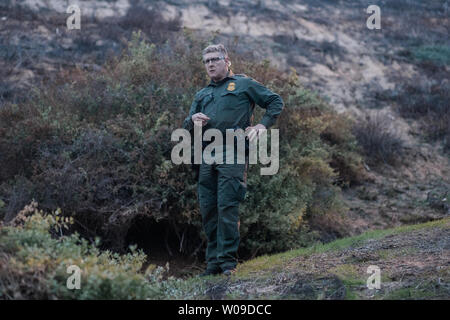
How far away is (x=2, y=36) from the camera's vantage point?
12.0 m

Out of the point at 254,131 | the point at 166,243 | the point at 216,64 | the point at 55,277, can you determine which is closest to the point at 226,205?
the point at 254,131

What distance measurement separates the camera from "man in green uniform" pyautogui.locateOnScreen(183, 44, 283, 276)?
486 cm

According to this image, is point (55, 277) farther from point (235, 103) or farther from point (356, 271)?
point (356, 271)

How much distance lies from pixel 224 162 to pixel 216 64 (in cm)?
110

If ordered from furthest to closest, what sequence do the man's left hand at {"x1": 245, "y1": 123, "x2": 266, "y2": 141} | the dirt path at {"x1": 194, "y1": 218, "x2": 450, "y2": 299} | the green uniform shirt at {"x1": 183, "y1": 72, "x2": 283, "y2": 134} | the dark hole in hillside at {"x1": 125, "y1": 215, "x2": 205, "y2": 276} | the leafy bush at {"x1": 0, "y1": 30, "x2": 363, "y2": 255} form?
the dark hole in hillside at {"x1": 125, "y1": 215, "x2": 205, "y2": 276} < the leafy bush at {"x1": 0, "y1": 30, "x2": 363, "y2": 255} < the green uniform shirt at {"x1": 183, "y1": 72, "x2": 283, "y2": 134} < the man's left hand at {"x1": 245, "y1": 123, "x2": 266, "y2": 141} < the dirt path at {"x1": 194, "y1": 218, "x2": 450, "y2": 299}

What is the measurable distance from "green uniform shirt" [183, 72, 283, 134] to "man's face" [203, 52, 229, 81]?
9 centimetres

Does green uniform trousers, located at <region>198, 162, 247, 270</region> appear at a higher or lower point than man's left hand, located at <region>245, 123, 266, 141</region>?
lower

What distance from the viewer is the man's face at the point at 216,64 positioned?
5105 mm

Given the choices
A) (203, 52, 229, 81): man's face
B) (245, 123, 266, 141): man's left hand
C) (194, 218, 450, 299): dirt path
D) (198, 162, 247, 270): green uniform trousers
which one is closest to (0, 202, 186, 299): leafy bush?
(194, 218, 450, 299): dirt path

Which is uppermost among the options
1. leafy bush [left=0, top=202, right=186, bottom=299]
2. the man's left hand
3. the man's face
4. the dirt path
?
the man's face

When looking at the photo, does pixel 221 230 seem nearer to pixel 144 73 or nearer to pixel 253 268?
pixel 253 268

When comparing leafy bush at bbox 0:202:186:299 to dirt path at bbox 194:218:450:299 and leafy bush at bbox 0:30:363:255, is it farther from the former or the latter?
leafy bush at bbox 0:30:363:255

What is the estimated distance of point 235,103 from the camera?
5.05 m

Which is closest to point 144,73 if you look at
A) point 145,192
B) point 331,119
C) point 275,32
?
point 145,192
